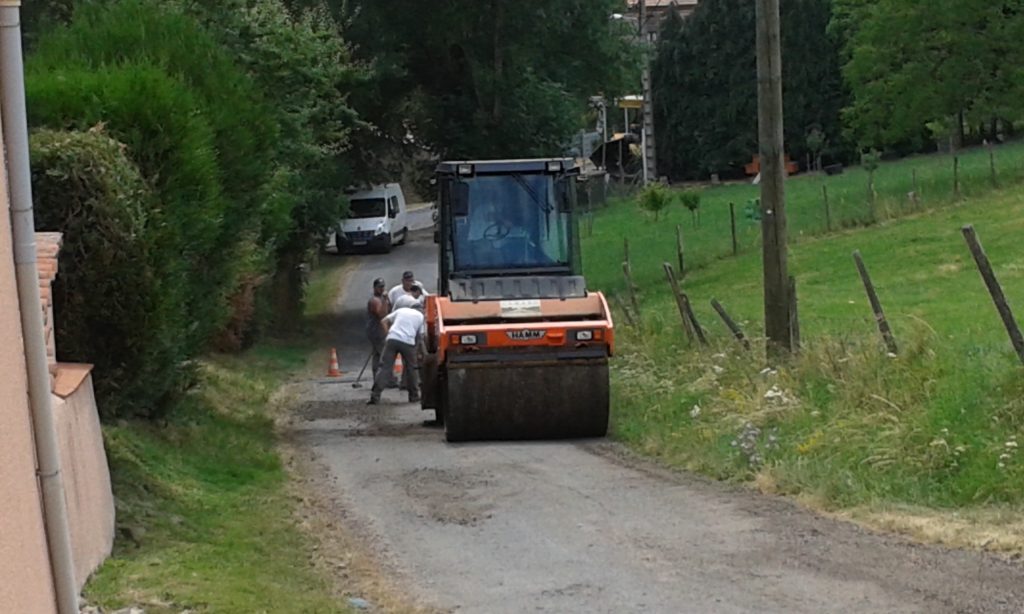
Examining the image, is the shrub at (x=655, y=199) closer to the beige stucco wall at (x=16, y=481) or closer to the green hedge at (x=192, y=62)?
the green hedge at (x=192, y=62)

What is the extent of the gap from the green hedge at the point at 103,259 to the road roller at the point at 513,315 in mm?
3956

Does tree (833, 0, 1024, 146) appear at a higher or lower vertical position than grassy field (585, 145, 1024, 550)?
higher

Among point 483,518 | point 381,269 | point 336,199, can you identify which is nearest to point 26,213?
point 483,518

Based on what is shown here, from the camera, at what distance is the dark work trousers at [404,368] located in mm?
20672

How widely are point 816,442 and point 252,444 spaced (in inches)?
257

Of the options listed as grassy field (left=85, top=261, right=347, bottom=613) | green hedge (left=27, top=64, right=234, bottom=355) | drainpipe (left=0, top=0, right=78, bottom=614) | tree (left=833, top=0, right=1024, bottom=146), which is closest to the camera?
drainpipe (left=0, top=0, right=78, bottom=614)

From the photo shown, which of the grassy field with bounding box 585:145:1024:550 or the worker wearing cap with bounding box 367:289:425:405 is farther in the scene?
the worker wearing cap with bounding box 367:289:425:405

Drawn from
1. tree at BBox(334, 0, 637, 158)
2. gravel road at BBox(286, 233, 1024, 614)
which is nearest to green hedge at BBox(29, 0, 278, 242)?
gravel road at BBox(286, 233, 1024, 614)

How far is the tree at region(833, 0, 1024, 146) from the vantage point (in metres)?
41.1

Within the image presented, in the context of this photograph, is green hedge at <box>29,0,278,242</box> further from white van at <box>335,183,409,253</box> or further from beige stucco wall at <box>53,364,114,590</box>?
white van at <box>335,183,409,253</box>

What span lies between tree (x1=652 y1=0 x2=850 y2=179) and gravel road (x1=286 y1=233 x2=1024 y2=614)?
181 ft

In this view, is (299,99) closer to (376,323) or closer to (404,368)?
(376,323)

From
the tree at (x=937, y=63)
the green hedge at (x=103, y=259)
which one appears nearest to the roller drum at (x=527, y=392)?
the green hedge at (x=103, y=259)

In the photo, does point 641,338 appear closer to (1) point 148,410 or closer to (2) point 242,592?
(1) point 148,410
